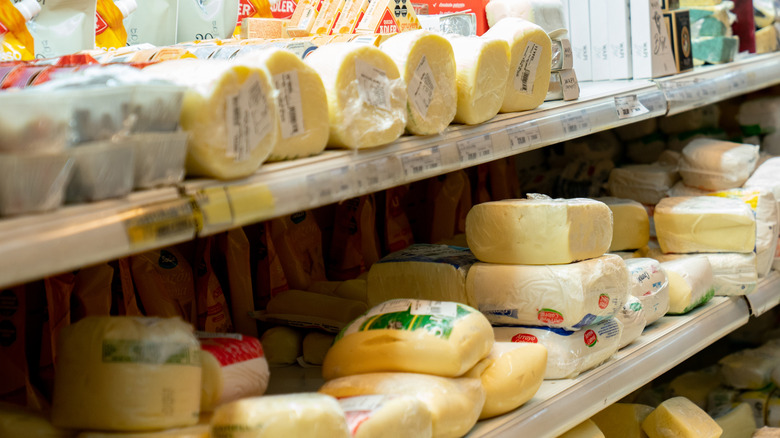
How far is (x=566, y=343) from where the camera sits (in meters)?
1.59

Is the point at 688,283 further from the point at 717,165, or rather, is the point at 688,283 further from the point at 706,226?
the point at 717,165

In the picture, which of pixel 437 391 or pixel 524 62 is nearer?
pixel 437 391

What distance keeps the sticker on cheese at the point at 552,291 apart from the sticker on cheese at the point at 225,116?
2.26 ft

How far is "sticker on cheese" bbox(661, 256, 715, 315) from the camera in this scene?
2.02 meters

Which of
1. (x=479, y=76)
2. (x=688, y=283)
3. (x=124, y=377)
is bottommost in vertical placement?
(x=688, y=283)

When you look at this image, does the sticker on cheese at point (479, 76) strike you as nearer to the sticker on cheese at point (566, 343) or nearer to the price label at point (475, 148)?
the price label at point (475, 148)

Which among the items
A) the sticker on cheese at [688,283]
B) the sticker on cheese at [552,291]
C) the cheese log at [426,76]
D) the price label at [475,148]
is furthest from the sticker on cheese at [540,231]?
the sticker on cheese at [688,283]

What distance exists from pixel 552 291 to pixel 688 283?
2.12 ft

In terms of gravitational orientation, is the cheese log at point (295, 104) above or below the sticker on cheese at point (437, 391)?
above

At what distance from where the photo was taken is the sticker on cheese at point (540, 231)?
5.15ft

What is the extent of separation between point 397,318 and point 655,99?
3.74 ft

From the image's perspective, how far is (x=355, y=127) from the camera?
128 centimetres

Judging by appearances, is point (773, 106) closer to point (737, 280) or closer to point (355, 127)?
point (737, 280)

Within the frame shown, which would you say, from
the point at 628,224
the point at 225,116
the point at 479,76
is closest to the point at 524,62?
the point at 479,76
